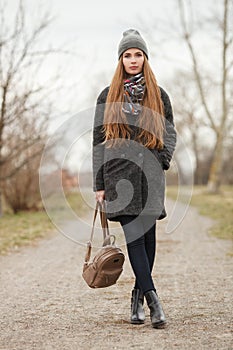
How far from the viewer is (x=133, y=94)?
394 centimetres

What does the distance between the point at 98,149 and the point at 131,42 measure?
73 cm

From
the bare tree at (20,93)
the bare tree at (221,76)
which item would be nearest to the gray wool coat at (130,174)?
the bare tree at (20,93)

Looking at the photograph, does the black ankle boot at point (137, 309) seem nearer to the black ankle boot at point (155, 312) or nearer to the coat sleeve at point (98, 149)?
the black ankle boot at point (155, 312)

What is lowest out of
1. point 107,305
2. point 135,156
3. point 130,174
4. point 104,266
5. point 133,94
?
point 107,305

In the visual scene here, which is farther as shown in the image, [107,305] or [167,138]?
[107,305]

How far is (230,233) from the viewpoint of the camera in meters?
10.2

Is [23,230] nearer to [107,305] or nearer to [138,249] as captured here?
[107,305]

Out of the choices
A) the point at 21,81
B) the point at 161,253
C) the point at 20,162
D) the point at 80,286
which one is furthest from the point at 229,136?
the point at 80,286

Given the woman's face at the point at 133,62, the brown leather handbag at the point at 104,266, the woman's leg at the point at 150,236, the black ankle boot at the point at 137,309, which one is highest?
the woman's face at the point at 133,62

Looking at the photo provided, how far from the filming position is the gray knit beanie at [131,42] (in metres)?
3.99

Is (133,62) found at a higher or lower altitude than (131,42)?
lower

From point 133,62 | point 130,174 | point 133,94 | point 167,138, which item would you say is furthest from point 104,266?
point 133,62

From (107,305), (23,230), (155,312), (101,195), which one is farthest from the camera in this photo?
(23,230)

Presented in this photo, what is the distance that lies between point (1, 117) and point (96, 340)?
9594mm
